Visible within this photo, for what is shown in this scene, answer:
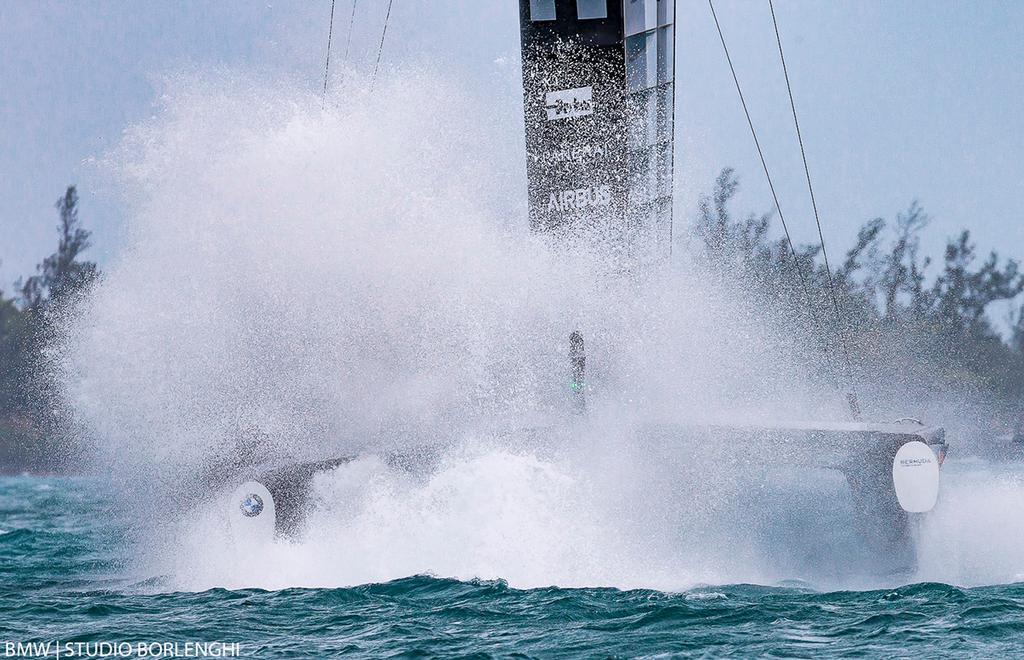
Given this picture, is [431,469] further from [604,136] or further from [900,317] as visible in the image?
[900,317]

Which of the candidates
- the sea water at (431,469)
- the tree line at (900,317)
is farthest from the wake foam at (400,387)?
the tree line at (900,317)

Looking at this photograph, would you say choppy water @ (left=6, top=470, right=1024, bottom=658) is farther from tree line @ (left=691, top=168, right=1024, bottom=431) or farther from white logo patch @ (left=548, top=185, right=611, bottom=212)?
tree line @ (left=691, top=168, right=1024, bottom=431)

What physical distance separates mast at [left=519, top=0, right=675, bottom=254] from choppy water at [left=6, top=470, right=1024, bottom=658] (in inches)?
159

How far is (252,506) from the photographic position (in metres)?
7.15

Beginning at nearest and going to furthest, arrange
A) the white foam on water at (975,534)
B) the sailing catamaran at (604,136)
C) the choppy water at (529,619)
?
the choppy water at (529,619) → the white foam on water at (975,534) → the sailing catamaran at (604,136)

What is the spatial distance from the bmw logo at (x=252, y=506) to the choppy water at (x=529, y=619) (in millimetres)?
589

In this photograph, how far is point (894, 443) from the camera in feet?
24.9

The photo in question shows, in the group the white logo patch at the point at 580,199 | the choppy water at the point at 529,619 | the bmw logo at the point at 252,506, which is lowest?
the choppy water at the point at 529,619

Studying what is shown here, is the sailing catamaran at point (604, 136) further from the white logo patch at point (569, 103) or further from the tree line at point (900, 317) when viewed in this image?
the tree line at point (900, 317)

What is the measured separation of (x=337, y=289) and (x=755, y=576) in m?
4.91

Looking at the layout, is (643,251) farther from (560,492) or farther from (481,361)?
(560,492)

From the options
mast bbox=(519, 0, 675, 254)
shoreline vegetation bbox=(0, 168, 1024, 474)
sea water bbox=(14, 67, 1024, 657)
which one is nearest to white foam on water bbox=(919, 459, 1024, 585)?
sea water bbox=(14, 67, 1024, 657)

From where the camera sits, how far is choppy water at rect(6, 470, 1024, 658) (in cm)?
495

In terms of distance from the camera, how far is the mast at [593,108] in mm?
9195
